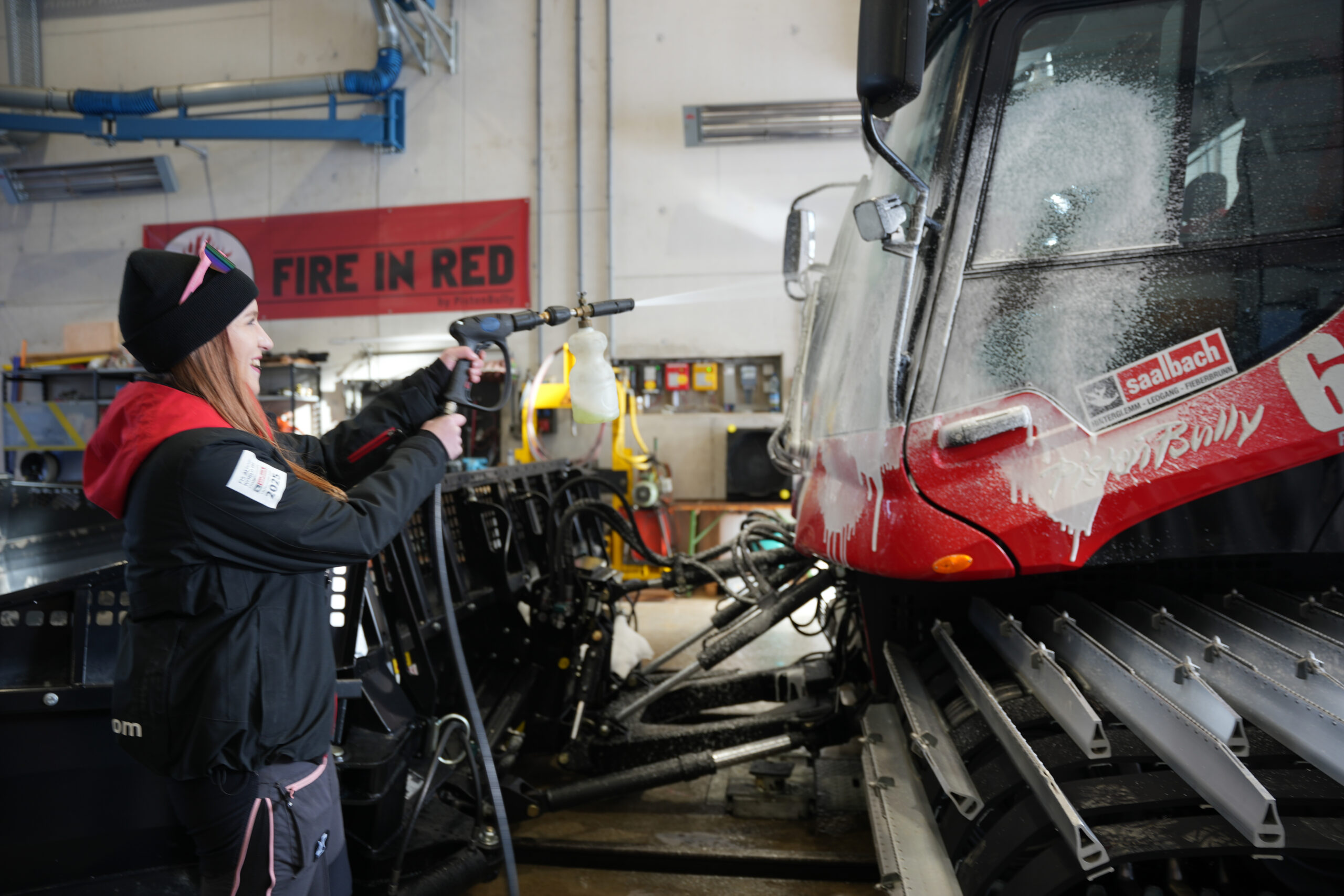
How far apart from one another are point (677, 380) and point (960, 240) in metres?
7.29

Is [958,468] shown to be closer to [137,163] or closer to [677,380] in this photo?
[677,380]

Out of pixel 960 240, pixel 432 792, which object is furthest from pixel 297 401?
pixel 960 240

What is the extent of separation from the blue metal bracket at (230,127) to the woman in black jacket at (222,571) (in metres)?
Answer: 8.88

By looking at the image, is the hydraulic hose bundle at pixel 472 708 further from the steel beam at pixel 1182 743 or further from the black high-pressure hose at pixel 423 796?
the steel beam at pixel 1182 743

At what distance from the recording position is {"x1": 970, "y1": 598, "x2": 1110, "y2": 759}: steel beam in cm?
140

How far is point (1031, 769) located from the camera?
146 cm

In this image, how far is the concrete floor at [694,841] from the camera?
9.19 ft

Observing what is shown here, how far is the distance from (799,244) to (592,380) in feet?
6.11

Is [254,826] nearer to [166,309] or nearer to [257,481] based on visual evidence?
[257,481]

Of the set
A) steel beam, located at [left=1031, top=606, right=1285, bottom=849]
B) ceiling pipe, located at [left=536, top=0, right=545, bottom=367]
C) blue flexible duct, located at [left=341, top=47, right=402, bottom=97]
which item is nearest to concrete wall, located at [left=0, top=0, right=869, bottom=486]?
ceiling pipe, located at [left=536, top=0, right=545, bottom=367]

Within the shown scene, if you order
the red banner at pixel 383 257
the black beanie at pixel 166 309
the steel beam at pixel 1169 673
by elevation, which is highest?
the red banner at pixel 383 257

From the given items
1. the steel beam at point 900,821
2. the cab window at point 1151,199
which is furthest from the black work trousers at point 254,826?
the cab window at point 1151,199

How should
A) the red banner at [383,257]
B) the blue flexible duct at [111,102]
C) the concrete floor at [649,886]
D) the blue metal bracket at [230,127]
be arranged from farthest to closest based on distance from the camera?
the red banner at [383,257], the blue flexible duct at [111,102], the blue metal bracket at [230,127], the concrete floor at [649,886]

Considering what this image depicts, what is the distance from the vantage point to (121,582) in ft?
6.74
